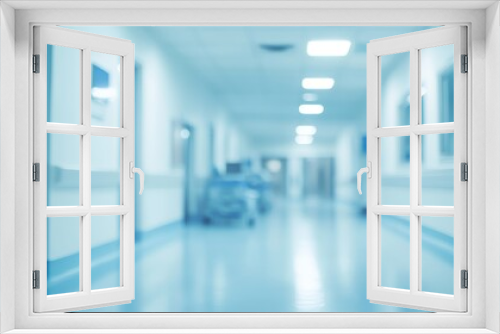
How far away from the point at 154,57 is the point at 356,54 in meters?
4.90

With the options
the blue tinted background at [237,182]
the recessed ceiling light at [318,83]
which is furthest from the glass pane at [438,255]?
the recessed ceiling light at [318,83]

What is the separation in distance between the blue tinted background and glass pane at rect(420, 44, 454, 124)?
9cm

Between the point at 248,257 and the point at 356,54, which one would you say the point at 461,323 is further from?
the point at 356,54

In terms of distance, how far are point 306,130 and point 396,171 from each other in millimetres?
9570

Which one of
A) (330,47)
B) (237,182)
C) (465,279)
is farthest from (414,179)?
(237,182)

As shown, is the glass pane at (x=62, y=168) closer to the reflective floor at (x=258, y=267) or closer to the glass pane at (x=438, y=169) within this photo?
the reflective floor at (x=258, y=267)

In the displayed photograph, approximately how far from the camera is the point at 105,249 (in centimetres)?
584

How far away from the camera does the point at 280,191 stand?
22094mm

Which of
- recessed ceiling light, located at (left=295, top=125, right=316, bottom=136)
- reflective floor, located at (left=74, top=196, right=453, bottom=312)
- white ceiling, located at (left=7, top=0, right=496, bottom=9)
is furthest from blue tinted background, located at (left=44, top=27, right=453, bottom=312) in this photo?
white ceiling, located at (left=7, top=0, right=496, bottom=9)

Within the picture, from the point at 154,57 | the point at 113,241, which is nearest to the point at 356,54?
the point at 154,57

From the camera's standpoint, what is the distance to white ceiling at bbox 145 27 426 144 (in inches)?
308

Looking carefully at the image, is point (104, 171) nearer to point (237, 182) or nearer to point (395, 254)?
point (395, 254)

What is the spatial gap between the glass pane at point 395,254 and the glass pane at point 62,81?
12.1 ft

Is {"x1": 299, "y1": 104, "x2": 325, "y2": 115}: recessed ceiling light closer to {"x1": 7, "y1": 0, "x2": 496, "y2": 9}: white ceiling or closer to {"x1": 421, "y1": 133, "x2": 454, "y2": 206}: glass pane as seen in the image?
{"x1": 421, "y1": 133, "x2": 454, "y2": 206}: glass pane
